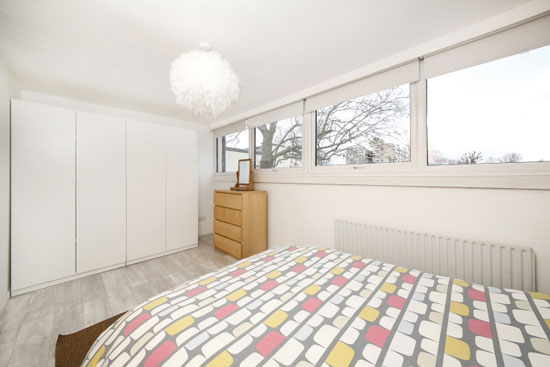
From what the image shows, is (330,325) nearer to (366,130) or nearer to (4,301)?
(366,130)

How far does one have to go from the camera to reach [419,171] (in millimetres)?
1847

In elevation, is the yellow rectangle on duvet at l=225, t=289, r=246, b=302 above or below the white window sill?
below

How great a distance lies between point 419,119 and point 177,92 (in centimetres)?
198

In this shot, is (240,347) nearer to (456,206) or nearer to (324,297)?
(324,297)

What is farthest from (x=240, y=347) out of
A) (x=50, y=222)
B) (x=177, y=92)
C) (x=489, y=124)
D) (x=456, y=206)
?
(x=50, y=222)

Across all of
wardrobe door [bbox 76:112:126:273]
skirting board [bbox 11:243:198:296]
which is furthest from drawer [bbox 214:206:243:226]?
wardrobe door [bbox 76:112:126:273]

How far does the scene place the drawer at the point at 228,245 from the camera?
9.42 ft

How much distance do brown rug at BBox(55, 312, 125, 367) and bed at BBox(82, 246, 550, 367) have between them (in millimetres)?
758

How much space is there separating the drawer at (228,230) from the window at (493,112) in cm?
230

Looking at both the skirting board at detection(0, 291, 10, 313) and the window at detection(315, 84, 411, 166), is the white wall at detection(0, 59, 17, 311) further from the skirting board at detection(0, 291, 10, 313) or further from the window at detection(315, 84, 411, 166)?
the window at detection(315, 84, 411, 166)

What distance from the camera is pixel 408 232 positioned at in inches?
71.9

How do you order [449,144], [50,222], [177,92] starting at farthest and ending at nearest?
[50,222] → [449,144] → [177,92]

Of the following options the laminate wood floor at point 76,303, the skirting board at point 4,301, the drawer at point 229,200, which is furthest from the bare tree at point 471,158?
the skirting board at point 4,301

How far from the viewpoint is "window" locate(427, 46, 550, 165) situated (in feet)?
4.73
